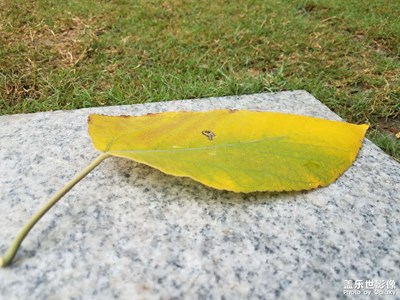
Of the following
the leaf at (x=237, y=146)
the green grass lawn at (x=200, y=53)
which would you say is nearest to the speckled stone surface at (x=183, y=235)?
the leaf at (x=237, y=146)

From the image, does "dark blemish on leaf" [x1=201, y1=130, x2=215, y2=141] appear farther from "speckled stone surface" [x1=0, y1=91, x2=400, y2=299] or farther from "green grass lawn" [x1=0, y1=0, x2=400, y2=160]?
"green grass lawn" [x1=0, y1=0, x2=400, y2=160]

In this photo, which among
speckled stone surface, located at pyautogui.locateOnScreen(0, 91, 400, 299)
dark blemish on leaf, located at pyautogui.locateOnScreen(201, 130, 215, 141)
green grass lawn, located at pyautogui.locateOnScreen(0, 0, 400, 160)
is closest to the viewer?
speckled stone surface, located at pyautogui.locateOnScreen(0, 91, 400, 299)

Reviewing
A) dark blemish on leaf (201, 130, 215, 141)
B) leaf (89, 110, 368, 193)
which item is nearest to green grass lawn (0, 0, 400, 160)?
leaf (89, 110, 368, 193)

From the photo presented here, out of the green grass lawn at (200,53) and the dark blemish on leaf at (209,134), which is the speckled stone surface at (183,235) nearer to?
the dark blemish on leaf at (209,134)

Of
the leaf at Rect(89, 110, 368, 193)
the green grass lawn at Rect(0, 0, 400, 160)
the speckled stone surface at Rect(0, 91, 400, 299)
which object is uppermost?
the leaf at Rect(89, 110, 368, 193)

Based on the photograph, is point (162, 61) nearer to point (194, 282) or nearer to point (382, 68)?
point (382, 68)

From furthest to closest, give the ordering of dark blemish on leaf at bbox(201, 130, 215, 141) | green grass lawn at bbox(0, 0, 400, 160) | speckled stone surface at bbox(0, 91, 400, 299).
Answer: green grass lawn at bbox(0, 0, 400, 160)
dark blemish on leaf at bbox(201, 130, 215, 141)
speckled stone surface at bbox(0, 91, 400, 299)

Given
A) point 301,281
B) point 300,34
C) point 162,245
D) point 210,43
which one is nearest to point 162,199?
point 162,245
